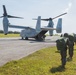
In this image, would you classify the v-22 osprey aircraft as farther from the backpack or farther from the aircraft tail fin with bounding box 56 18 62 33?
the backpack

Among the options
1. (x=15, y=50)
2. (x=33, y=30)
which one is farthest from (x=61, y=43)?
(x=33, y=30)

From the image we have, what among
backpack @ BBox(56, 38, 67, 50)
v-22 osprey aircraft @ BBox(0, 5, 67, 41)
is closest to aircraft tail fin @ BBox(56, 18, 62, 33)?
v-22 osprey aircraft @ BBox(0, 5, 67, 41)

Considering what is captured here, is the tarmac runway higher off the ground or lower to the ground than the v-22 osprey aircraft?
lower

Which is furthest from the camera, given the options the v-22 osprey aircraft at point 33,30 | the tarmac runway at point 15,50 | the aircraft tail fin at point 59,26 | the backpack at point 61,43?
the aircraft tail fin at point 59,26

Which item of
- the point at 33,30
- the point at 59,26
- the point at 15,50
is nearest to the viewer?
the point at 15,50

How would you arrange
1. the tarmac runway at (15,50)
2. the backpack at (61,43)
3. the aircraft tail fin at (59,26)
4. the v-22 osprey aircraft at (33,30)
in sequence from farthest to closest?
the aircraft tail fin at (59,26) < the v-22 osprey aircraft at (33,30) < the tarmac runway at (15,50) < the backpack at (61,43)

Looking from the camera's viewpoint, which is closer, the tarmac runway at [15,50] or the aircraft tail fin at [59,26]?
the tarmac runway at [15,50]

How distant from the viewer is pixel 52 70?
12258 mm

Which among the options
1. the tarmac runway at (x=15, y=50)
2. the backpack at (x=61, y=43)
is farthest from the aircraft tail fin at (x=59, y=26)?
the backpack at (x=61, y=43)

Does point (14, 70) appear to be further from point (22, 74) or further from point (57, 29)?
point (57, 29)

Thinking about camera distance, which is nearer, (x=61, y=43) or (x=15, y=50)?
(x=61, y=43)

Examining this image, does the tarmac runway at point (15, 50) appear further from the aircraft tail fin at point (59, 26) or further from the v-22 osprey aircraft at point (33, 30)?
the aircraft tail fin at point (59, 26)

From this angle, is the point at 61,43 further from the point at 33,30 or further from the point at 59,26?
the point at 59,26

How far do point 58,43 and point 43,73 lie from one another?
2267mm
